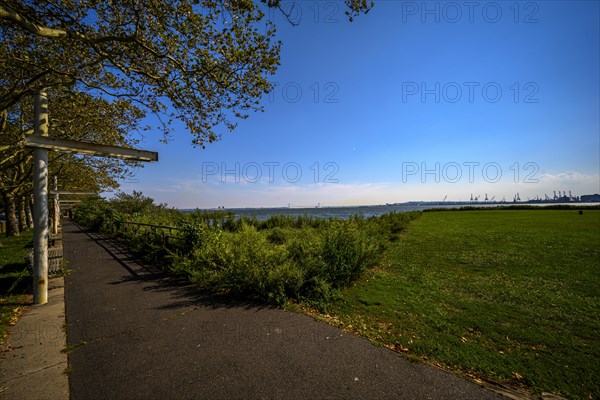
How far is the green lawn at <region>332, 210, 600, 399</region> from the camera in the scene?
3.67 meters

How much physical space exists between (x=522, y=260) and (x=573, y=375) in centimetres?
872

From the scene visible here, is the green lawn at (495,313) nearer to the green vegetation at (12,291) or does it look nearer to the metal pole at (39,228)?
the green vegetation at (12,291)

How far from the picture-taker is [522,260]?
10.4m

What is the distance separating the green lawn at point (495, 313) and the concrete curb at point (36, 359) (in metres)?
4.24

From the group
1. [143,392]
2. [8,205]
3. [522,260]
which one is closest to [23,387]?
[143,392]

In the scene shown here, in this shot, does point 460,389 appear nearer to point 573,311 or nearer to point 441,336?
point 441,336

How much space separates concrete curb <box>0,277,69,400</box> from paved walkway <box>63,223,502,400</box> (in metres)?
0.14

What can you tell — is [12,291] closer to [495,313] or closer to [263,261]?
[263,261]

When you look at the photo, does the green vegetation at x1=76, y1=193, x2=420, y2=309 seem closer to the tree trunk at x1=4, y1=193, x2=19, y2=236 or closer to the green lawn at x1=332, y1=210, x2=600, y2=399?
the green lawn at x1=332, y1=210, x2=600, y2=399

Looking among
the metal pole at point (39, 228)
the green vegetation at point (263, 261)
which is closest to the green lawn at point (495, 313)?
the green vegetation at point (263, 261)

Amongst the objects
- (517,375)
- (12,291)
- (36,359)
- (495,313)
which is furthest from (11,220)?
(495,313)

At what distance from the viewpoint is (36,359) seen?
3.50m

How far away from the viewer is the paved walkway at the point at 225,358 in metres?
2.91

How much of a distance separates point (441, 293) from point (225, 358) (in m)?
6.29
